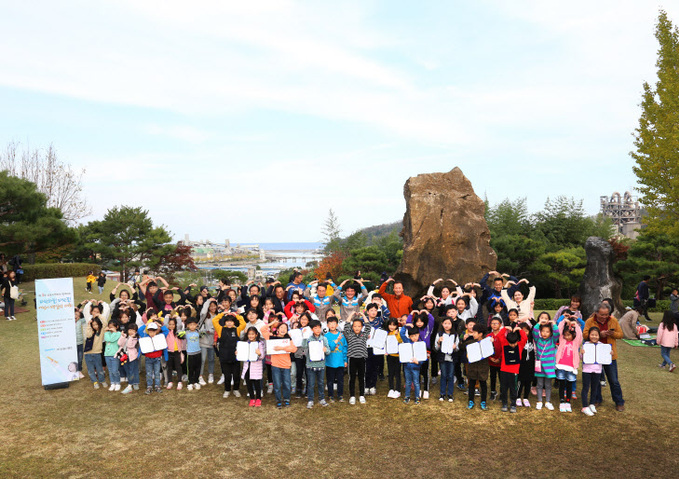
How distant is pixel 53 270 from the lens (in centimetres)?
2164

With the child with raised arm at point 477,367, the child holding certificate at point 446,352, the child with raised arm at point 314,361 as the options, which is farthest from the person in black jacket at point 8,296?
the child with raised arm at point 477,367

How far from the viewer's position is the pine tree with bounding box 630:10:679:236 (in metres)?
11.5

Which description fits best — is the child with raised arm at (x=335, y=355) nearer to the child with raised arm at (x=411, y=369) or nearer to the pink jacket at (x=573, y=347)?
the child with raised arm at (x=411, y=369)

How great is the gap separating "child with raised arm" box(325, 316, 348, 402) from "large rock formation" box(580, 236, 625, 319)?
8.99m

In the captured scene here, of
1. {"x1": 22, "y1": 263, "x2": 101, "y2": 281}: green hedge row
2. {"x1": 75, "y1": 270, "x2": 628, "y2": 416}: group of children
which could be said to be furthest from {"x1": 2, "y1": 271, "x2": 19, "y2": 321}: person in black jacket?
{"x1": 75, "y1": 270, "x2": 628, "y2": 416}: group of children

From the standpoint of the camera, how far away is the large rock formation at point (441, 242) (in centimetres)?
1100

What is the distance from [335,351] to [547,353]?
10.7 feet

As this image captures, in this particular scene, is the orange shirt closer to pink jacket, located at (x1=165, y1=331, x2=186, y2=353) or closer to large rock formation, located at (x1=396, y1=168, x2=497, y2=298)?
large rock formation, located at (x1=396, y1=168, x2=497, y2=298)

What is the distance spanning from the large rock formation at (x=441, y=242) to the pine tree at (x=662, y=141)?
540 centimetres

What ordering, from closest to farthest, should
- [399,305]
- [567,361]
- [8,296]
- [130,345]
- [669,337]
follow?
[567,361] < [130,345] < [399,305] < [669,337] < [8,296]

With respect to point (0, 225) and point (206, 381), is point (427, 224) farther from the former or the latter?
point (0, 225)

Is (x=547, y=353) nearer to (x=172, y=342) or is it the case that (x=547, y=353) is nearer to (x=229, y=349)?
(x=229, y=349)

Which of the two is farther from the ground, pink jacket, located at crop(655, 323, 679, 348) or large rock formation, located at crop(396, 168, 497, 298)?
large rock formation, located at crop(396, 168, 497, 298)

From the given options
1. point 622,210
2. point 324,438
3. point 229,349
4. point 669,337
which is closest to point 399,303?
point 324,438
